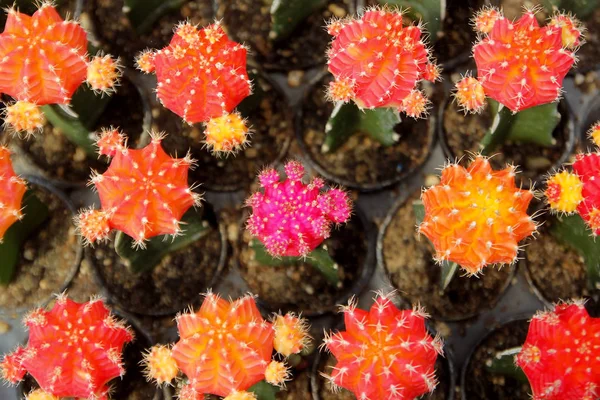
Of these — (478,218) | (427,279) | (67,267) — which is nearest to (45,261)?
(67,267)

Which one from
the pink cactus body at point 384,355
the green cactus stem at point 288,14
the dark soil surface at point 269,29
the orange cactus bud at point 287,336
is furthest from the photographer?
the dark soil surface at point 269,29

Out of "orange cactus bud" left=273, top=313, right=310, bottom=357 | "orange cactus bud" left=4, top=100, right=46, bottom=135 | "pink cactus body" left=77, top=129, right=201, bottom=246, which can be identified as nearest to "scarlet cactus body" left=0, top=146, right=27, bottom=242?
"orange cactus bud" left=4, top=100, right=46, bottom=135

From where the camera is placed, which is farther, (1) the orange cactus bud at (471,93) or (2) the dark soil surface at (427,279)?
(2) the dark soil surface at (427,279)

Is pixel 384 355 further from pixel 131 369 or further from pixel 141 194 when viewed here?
pixel 131 369

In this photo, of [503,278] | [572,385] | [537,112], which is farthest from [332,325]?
[537,112]

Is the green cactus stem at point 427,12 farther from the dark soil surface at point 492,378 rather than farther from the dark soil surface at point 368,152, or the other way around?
the dark soil surface at point 492,378

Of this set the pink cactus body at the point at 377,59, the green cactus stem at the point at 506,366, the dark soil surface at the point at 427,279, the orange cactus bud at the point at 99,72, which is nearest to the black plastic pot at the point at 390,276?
the dark soil surface at the point at 427,279
